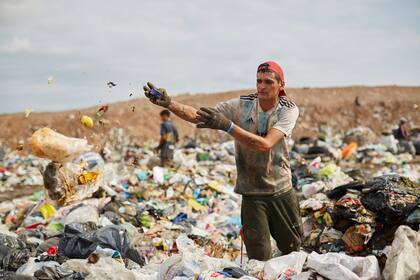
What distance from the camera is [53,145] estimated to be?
3814 millimetres

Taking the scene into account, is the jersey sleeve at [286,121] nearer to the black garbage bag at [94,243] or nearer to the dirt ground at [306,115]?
the black garbage bag at [94,243]

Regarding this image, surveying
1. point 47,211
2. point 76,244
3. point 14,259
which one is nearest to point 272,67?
point 76,244

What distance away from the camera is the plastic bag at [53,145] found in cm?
378

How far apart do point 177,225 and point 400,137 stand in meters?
9.86

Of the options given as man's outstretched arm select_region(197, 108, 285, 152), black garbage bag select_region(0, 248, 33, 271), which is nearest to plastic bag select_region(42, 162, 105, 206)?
black garbage bag select_region(0, 248, 33, 271)

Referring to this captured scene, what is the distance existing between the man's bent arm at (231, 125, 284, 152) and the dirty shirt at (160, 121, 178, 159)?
632cm

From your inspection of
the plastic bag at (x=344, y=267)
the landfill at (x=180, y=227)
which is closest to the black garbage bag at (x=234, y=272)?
the landfill at (x=180, y=227)

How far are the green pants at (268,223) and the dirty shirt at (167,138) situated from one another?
597 centimetres

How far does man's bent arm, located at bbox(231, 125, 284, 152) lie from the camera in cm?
279

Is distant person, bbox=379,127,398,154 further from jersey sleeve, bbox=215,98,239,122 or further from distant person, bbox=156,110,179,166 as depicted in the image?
jersey sleeve, bbox=215,98,239,122

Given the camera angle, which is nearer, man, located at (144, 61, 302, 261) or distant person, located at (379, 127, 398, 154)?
man, located at (144, 61, 302, 261)

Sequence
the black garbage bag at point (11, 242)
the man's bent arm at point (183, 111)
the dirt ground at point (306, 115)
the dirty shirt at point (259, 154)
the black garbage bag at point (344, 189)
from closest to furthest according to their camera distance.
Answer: the man's bent arm at point (183, 111) → the dirty shirt at point (259, 154) → the black garbage bag at point (11, 242) → the black garbage bag at point (344, 189) → the dirt ground at point (306, 115)

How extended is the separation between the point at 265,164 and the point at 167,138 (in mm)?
6133

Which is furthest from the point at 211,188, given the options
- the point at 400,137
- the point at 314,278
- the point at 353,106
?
the point at 353,106
